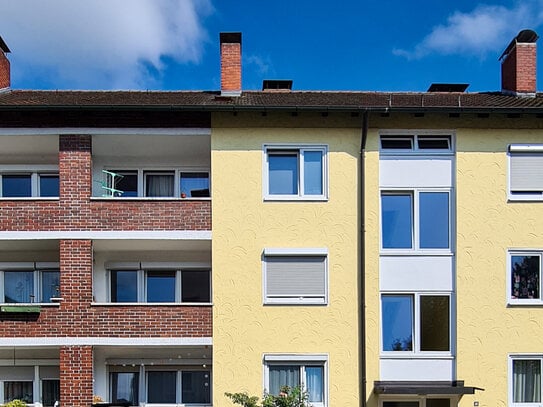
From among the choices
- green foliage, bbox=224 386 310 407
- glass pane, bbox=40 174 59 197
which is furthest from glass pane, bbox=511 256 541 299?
glass pane, bbox=40 174 59 197

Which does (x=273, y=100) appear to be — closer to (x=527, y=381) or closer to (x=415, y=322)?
(x=415, y=322)

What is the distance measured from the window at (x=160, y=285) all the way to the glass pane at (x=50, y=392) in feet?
8.58

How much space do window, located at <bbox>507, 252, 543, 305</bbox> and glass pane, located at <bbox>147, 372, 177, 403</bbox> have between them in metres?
8.95

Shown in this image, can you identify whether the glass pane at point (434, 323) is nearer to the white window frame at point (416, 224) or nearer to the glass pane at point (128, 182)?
the white window frame at point (416, 224)

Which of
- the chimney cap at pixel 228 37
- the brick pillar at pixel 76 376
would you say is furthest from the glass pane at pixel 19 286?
the chimney cap at pixel 228 37

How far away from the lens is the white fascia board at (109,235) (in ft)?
42.2

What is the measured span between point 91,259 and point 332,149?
6491 millimetres

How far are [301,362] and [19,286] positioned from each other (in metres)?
7.90

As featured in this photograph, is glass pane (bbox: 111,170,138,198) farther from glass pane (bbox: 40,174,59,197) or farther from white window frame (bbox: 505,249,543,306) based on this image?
white window frame (bbox: 505,249,543,306)

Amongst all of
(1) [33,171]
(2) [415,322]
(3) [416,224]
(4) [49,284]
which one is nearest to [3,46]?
(1) [33,171]

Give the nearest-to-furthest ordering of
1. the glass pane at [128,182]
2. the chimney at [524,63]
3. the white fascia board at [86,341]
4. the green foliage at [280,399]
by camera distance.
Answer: the green foliage at [280,399]
the white fascia board at [86,341]
the glass pane at [128,182]
the chimney at [524,63]

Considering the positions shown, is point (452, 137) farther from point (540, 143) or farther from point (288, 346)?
point (288, 346)

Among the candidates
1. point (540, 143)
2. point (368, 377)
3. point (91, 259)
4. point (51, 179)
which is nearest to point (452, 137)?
point (540, 143)

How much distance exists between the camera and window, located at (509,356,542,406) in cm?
1287
